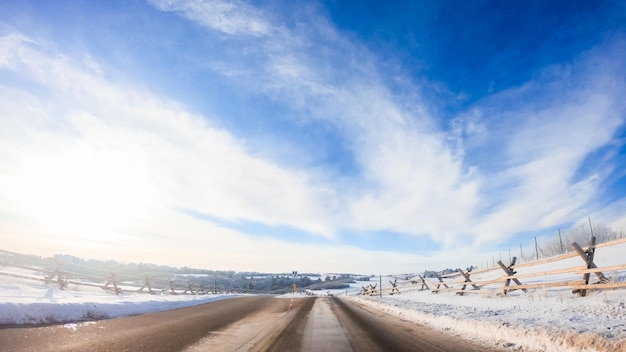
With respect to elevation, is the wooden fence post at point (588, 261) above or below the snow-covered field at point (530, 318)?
above

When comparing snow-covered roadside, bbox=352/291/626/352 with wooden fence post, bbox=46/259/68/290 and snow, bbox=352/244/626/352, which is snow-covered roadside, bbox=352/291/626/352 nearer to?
snow, bbox=352/244/626/352

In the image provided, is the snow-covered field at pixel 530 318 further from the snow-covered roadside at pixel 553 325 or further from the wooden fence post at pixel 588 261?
the wooden fence post at pixel 588 261

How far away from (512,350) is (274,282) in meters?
160

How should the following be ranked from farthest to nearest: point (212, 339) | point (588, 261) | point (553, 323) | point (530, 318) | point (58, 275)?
point (58, 275), point (588, 261), point (530, 318), point (212, 339), point (553, 323)

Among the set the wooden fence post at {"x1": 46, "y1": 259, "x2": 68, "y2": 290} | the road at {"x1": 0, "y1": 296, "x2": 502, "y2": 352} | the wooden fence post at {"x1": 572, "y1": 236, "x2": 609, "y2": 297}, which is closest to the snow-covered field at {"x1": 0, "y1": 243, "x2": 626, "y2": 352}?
the wooden fence post at {"x1": 572, "y1": 236, "x2": 609, "y2": 297}

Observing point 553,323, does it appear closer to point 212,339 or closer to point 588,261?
point 588,261

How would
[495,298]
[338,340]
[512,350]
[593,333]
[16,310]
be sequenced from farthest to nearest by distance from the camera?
[495,298] < [16,310] < [338,340] < [512,350] < [593,333]

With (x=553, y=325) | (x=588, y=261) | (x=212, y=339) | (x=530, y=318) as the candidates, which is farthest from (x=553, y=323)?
(x=212, y=339)

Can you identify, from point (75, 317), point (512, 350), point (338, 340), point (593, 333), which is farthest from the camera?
point (75, 317)

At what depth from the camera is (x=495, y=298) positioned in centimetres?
1477

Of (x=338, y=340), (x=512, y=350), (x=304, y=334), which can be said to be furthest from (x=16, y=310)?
(x=512, y=350)

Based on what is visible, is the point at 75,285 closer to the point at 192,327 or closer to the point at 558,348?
the point at 192,327

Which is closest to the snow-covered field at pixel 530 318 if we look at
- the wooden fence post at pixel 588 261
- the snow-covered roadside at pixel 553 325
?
the snow-covered roadside at pixel 553 325

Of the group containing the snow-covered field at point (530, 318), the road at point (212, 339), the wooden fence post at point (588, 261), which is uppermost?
the wooden fence post at point (588, 261)
